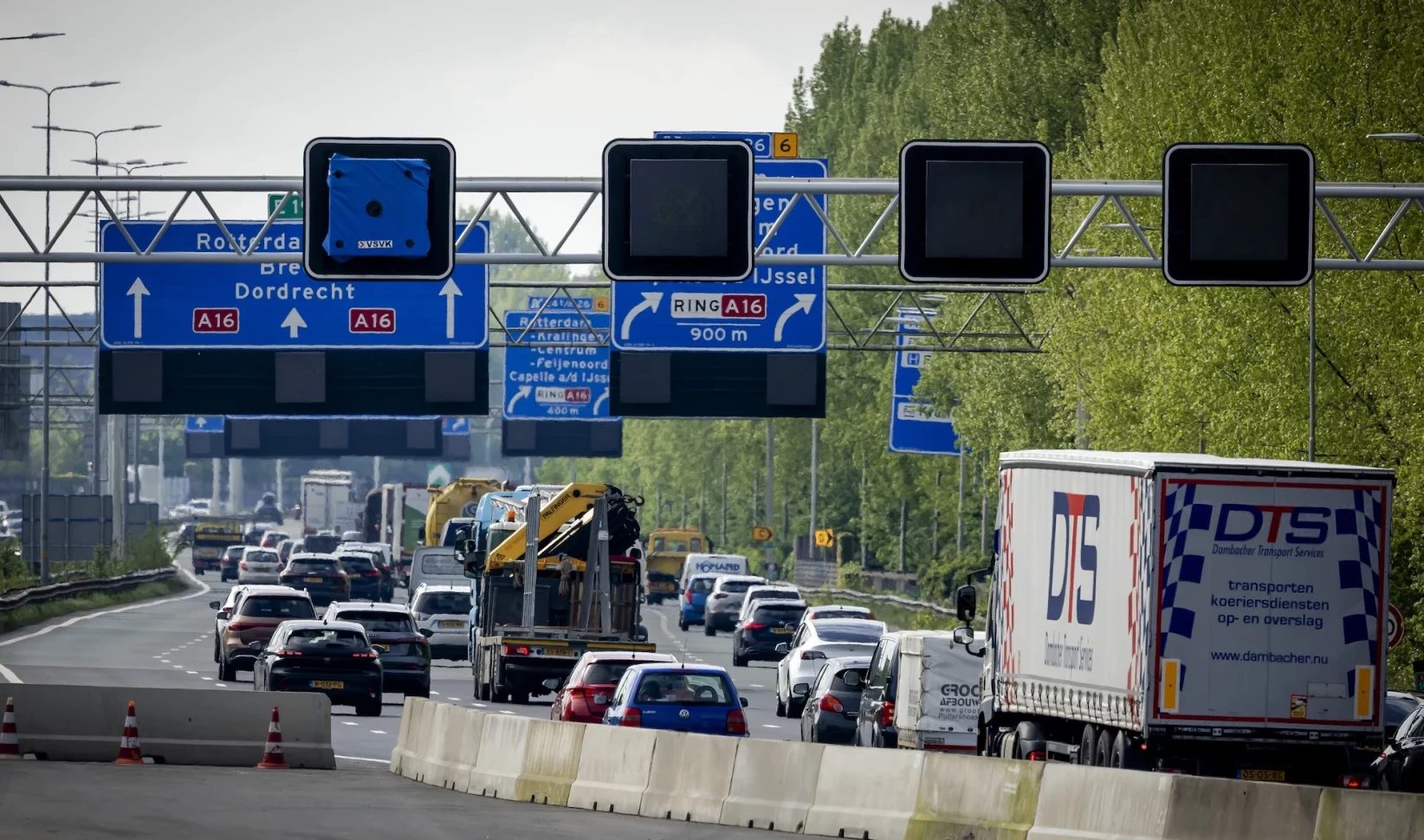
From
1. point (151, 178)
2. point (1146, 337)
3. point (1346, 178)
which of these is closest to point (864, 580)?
point (1146, 337)

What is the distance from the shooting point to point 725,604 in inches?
2559

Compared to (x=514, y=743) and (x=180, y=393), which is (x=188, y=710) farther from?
(x=180, y=393)

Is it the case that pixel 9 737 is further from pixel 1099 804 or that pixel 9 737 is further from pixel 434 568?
pixel 434 568

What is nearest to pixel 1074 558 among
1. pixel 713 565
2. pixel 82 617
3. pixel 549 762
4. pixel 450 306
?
pixel 549 762

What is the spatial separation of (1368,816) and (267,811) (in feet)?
30.2

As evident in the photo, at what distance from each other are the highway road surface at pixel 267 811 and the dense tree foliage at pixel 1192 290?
21.0 m

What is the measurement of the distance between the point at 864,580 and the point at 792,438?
15126mm

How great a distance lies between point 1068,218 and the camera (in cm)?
5200

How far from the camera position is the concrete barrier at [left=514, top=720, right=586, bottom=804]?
23.6 metres

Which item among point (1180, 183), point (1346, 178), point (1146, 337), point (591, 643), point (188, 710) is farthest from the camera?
point (1146, 337)

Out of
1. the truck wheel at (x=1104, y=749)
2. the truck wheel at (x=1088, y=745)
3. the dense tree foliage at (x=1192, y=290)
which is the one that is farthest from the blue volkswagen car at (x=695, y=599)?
the truck wheel at (x=1104, y=749)

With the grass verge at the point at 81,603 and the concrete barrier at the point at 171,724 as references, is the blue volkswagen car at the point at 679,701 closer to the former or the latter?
the concrete barrier at the point at 171,724

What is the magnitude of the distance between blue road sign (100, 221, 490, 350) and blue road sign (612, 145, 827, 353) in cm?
250

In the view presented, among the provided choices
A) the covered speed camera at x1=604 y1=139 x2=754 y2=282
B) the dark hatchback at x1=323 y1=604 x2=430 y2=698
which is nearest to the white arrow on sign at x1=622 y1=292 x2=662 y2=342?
the dark hatchback at x1=323 y1=604 x2=430 y2=698
